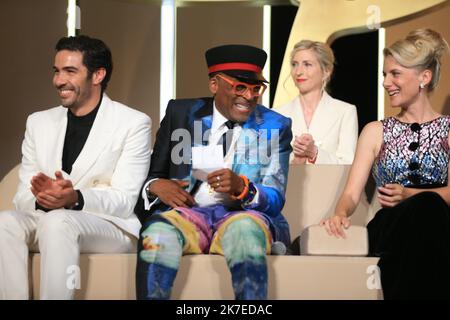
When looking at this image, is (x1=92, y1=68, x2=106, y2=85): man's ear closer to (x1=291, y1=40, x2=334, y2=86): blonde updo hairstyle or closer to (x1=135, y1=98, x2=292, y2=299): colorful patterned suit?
(x1=135, y1=98, x2=292, y2=299): colorful patterned suit

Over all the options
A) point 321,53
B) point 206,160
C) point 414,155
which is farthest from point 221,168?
point 321,53

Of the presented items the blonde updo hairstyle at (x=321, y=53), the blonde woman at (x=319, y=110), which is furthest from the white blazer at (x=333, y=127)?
the blonde updo hairstyle at (x=321, y=53)

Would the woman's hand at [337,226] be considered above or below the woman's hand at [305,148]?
below

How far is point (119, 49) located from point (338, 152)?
2.15 meters

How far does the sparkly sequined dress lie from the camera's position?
293cm

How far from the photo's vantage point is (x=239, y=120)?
3312mm

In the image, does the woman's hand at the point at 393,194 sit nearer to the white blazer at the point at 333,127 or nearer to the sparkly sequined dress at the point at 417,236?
the sparkly sequined dress at the point at 417,236

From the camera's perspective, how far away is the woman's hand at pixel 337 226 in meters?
3.15

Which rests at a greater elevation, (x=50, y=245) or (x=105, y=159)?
(x=105, y=159)

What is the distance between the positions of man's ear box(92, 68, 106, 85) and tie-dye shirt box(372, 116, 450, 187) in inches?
41.4

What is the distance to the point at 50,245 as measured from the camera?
296 cm

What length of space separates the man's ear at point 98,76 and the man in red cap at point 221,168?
314mm

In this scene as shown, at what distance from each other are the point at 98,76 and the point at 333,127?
159 cm

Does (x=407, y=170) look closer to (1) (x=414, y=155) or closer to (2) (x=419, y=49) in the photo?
(1) (x=414, y=155)
